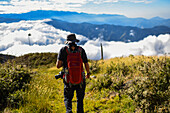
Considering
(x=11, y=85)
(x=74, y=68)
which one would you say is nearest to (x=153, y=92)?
(x=74, y=68)

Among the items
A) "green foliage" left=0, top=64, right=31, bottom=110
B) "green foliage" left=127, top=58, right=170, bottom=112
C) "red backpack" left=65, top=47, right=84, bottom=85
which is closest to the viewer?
"red backpack" left=65, top=47, right=84, bottom=85

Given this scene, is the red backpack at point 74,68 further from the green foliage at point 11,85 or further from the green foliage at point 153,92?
the green foliage at point 11,85

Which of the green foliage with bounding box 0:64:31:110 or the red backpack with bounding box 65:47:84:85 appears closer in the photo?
the red backpack with bounding box 65:47:84:85

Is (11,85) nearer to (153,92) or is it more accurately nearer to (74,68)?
(74,68)

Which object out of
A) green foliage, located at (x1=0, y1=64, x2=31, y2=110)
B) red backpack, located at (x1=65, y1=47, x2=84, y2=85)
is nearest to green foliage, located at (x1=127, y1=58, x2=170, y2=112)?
red backpack, located at (x1=65, y1=47, x2=84, y2=85)

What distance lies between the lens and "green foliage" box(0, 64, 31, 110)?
636cm

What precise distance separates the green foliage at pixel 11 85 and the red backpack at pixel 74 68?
10.4 feet

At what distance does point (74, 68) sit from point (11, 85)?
4.54 m

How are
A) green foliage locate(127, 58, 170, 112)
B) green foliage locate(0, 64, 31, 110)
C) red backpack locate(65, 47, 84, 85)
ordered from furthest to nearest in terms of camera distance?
green foliage locate(0, 64, 31, 110)
green foliage locate(127, 58, 170, 112)
red backpack locate(65, 47, 84, 85)

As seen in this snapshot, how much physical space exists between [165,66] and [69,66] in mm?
4402

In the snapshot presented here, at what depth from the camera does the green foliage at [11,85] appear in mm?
6363

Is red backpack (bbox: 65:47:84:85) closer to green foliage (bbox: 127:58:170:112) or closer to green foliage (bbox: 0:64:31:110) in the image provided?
green foliage (bbox: 127:58:170:112)

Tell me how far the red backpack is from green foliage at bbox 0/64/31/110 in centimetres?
317

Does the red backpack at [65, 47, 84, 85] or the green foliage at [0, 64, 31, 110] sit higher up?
the red backpack at [65, 47, 84, 85]
